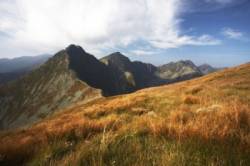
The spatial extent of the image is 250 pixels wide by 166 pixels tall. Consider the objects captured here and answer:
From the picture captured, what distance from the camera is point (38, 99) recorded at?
107 meters

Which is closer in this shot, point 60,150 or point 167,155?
point 167,155

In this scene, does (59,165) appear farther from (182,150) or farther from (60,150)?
(182,150)

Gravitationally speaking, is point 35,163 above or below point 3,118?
above

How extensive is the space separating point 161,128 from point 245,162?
1916 mm

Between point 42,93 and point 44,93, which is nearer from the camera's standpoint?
point 44,93

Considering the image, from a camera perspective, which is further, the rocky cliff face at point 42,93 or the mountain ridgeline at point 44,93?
the rocky cliff face at point 42,93

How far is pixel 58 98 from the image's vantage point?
324 feet

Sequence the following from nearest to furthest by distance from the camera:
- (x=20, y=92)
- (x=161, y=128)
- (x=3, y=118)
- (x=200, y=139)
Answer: (x=200, y=139)
(x=161, y=128)
(x=3, y=118)
(x=20, y=92)

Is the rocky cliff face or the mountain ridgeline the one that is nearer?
the mountain ridgeline

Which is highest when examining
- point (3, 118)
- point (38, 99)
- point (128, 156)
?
point (128, 156)

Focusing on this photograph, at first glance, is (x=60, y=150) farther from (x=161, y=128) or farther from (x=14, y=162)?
(x=161, y=128)

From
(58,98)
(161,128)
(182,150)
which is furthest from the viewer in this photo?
(58,98)

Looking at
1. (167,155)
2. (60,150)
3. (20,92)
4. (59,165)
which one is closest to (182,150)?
(167,155)

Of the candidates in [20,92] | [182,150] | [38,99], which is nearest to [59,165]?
[182,150]
